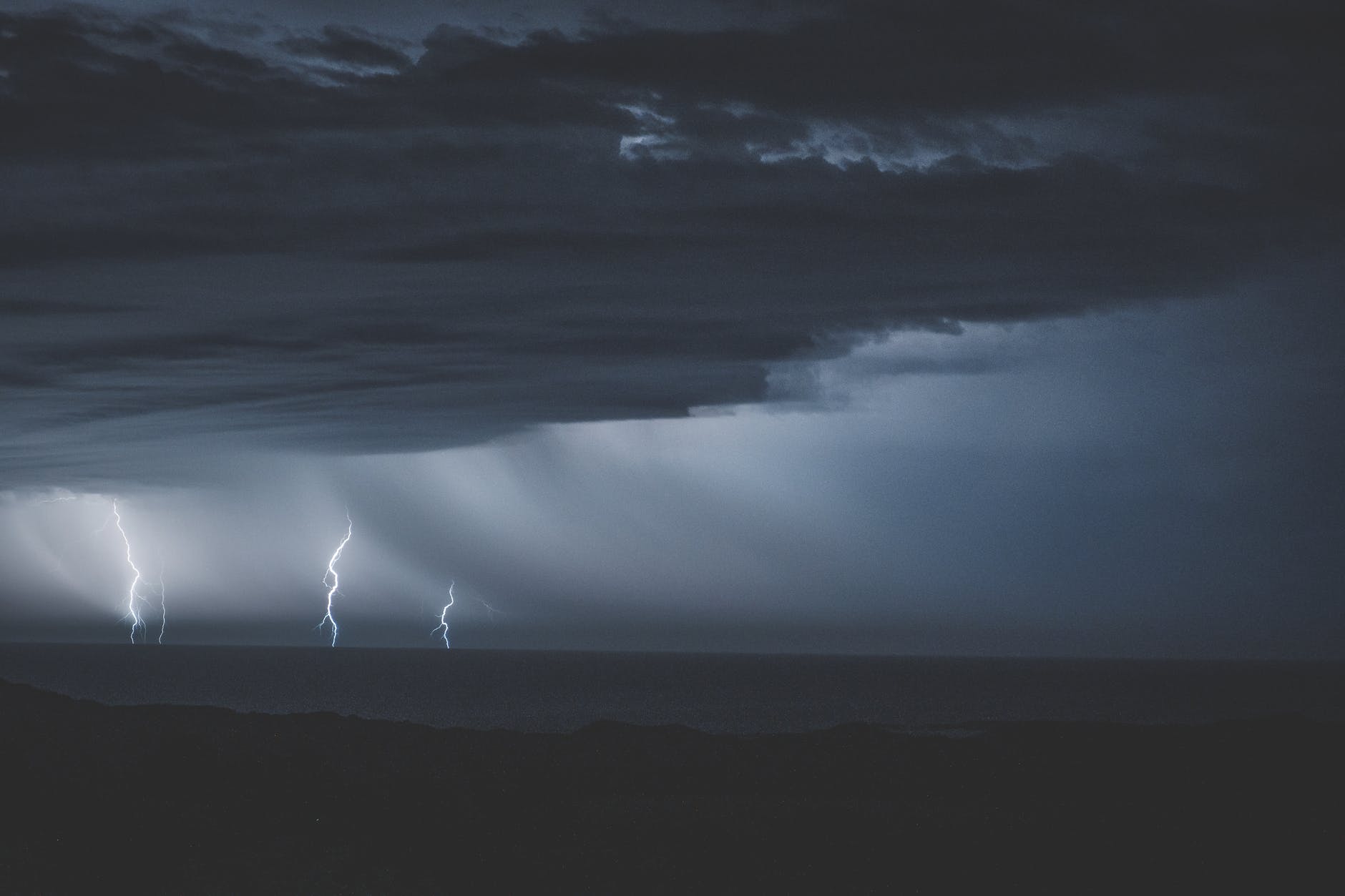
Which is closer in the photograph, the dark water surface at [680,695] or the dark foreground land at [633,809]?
the dark foreground land at [633,809]

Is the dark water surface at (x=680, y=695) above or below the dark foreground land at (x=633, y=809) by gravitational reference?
above

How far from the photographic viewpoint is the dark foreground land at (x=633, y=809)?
17.9 metres

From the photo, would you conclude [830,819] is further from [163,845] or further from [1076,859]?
[163,845]

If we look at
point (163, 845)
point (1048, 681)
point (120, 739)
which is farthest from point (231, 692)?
point (1048, 681)

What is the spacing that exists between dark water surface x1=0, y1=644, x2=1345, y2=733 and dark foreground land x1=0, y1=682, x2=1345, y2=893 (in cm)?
3215

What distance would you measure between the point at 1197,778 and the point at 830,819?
12501 millimetres

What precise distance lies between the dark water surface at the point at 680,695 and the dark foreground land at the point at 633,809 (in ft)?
105

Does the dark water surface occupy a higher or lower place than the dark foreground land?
higher

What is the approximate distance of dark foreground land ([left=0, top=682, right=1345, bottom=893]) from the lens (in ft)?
58.7

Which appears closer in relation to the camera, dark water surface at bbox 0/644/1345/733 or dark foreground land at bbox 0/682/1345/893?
dark foreground land at bbox 0/682/1345/893

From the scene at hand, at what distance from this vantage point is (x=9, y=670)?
142 metres

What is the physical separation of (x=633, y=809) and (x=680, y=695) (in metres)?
89.5

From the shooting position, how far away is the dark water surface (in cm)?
8212

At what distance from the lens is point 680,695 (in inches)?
4311
